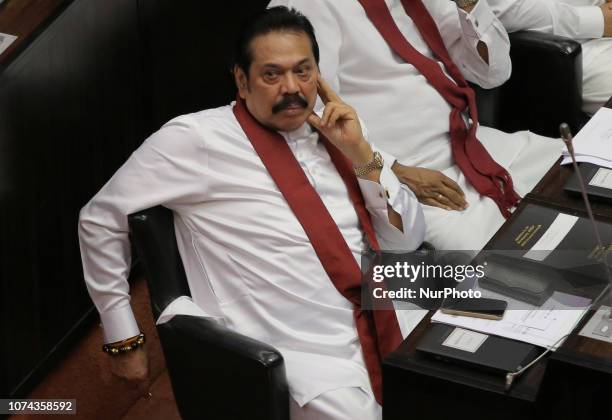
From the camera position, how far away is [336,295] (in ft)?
8.63

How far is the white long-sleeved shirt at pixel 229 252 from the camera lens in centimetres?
256

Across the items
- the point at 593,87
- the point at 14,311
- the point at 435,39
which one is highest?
the point at 435,39

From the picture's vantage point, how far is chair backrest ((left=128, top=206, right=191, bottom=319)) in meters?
2.51

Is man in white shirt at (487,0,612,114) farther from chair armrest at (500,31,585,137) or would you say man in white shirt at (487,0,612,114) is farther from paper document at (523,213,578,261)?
paper document at (523,213,578,261)

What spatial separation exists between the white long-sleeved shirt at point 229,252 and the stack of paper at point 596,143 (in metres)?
0.70

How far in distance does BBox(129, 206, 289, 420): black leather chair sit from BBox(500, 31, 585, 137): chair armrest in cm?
151

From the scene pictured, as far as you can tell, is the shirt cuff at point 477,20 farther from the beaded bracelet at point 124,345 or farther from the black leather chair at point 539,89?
the beaded bracelet at point 124,345

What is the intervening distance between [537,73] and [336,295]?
4.39ft

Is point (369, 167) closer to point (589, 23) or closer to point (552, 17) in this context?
point (552, 17)

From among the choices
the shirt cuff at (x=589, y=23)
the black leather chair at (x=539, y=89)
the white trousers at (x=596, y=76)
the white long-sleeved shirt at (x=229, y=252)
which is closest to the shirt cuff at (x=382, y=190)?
the white long-sleeved shirt at (x=229, y=252)

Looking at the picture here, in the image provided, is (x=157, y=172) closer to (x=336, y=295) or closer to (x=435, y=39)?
(x=336, y=295)

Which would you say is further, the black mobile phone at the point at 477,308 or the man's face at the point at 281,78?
the man's face at the point at 281,78

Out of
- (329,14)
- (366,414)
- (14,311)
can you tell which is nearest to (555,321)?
(366,414)

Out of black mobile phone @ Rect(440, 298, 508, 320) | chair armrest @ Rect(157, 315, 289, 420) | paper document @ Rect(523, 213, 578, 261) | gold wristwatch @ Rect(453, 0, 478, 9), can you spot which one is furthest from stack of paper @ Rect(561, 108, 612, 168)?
chair armrest @ Rect(157, 315, 289, 420)
